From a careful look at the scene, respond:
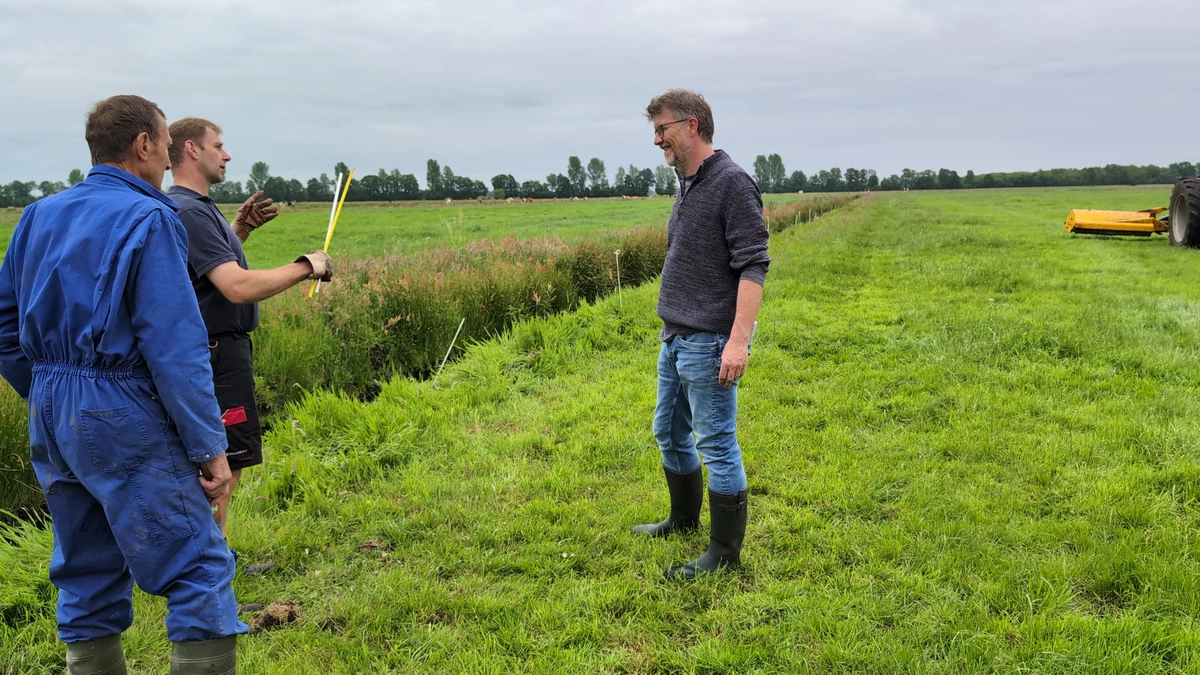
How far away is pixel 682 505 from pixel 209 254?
261 cm

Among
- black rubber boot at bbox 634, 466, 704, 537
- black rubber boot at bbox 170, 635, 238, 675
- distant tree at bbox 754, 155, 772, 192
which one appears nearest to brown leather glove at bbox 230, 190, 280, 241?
black rubber boot at bbox 170, 635, 238, 675

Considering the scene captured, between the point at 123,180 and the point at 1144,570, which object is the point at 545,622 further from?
the point at 1144,570

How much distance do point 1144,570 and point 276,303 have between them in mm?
7739

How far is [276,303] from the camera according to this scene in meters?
7.62

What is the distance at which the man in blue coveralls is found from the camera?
2051 millimetres

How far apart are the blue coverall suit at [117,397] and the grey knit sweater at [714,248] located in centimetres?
199

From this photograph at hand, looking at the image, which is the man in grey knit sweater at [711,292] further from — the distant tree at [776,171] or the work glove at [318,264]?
the distant tree at [776,171]

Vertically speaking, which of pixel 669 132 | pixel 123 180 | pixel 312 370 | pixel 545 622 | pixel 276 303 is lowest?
pixel 545 622

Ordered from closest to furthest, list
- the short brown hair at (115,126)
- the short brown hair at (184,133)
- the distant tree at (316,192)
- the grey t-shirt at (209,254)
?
the short brown hair at (115,126) < the grey t-shirt at (209,254) < the short brown hair at (184,133) < the distant tree at (316,192)

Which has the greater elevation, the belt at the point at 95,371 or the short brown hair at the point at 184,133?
the short brown hair at the point at 184,133

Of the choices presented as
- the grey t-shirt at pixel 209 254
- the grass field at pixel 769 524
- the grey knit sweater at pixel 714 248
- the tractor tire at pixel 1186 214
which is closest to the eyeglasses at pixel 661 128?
the grey knit sweater at pixel 714 248

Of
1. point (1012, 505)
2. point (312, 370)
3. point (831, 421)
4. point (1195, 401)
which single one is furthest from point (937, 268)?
point (312, 370)

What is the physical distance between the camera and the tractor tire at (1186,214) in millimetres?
14672

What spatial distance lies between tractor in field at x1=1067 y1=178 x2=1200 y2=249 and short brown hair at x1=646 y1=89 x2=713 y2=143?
16908 millimetres
